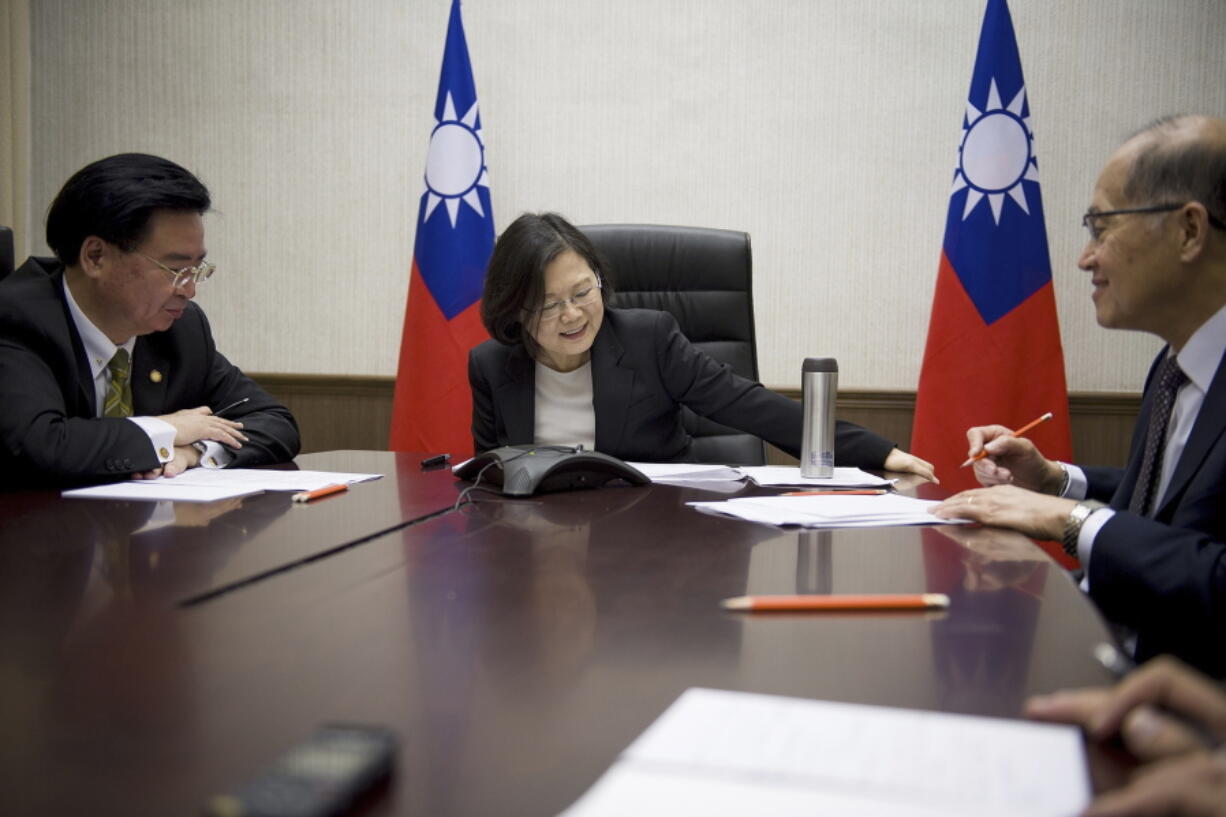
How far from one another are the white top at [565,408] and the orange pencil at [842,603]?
4.87 feet

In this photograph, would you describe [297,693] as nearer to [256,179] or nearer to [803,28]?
[803,28]

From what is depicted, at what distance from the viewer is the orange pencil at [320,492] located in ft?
4.81

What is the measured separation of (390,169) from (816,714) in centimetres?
339

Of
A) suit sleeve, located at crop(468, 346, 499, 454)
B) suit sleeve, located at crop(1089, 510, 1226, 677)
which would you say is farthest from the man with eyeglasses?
suit sleeve, located at crop(1089, 510, 1226, 677)

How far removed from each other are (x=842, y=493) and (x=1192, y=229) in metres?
0.63

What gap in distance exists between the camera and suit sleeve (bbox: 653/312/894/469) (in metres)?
2.02

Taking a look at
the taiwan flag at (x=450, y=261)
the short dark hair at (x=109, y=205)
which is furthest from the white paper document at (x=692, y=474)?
the taiwan flag at (x=450, y=261)

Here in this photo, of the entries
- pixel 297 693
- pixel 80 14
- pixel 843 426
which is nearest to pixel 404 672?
pixel 297 693

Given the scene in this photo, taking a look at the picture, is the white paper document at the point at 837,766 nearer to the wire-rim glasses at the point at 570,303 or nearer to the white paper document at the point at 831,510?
the white paper document at the point at 831,510

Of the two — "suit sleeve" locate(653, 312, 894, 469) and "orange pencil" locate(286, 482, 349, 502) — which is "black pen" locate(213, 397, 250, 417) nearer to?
"orange pencil" locate(286, 482, 349, 502)

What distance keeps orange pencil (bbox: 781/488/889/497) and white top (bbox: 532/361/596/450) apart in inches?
31.3

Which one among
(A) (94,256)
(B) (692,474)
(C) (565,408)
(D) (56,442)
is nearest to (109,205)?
(A) (94,256)

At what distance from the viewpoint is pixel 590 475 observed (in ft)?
5.43

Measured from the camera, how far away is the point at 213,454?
1.92m
